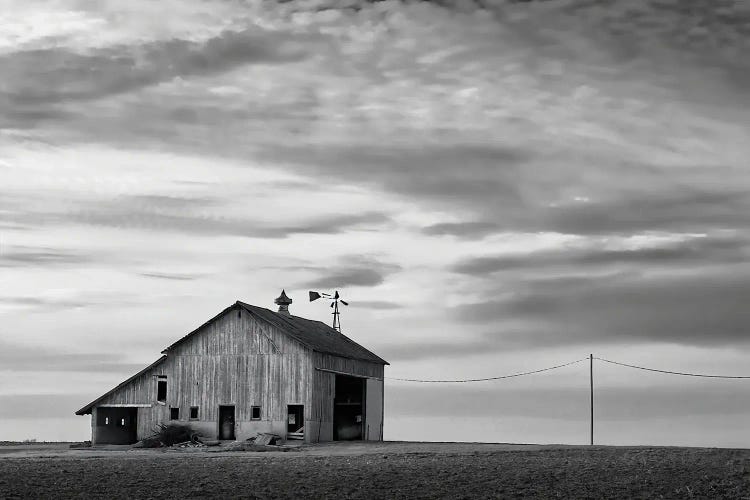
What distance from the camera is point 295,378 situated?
62250 millimetres

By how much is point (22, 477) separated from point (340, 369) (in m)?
29.3

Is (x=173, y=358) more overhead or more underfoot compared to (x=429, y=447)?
more overhead

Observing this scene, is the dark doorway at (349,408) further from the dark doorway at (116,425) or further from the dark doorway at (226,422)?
the dark doorway at (116,425)

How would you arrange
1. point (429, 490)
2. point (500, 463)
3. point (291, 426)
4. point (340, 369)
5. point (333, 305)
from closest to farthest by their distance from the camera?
point (429, 490)
point (500, 463)
point (291, 426)
point (340, 369)
point (333, 305)

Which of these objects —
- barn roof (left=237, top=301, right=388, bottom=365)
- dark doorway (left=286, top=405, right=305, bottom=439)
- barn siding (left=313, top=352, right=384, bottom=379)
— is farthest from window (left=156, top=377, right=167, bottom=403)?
barn siding (left=313, top=352, right=384, bottom=379)

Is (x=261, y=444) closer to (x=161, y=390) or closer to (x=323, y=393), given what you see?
(x=323, y=393)

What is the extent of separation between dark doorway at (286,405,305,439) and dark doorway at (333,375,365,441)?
572 centimetres

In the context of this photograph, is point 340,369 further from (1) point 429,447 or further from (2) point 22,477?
(2) point 22,477

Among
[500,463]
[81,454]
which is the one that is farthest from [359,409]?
[500,463]

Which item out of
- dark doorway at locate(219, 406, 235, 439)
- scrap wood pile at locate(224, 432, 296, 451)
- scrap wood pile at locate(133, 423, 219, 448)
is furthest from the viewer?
dark doorway at locate(219, 406, 235, 439)

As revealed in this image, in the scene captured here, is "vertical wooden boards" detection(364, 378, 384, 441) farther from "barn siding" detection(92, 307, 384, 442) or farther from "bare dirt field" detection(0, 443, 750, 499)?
"bare dirt field" detection(0, 443, 750, 499)

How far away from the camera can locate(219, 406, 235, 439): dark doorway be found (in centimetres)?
6282

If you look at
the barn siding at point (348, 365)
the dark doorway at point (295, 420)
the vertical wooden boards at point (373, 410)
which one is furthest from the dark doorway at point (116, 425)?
the vertical wooden boards at point (373, 410)

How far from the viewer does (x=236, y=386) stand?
207 ft
